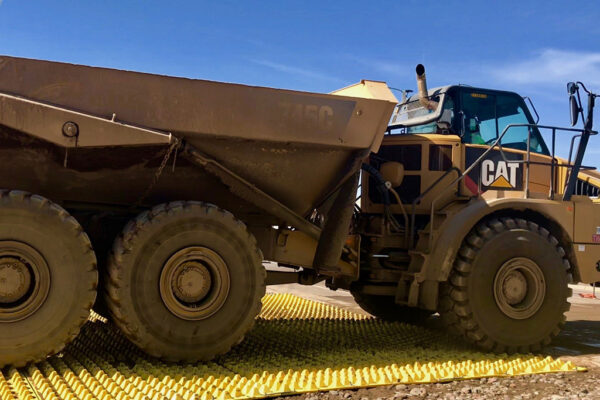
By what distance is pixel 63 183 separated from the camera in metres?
4.92

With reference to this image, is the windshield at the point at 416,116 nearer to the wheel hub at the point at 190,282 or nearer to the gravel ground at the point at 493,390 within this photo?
the gravel ground at the point at 493,390

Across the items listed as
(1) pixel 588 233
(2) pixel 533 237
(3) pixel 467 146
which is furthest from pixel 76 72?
(1) pixel 588 233

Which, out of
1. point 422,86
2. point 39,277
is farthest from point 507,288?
point 39,277

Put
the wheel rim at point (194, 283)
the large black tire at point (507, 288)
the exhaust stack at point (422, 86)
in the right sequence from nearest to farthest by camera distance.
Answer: the wheel rim at point (194, 283) → the large black tire at point (507, 288) → the exhaust stack at point (422, 86)

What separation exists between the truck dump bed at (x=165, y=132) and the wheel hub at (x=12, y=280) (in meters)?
0.73

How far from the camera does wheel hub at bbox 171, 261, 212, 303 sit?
16.0 feet

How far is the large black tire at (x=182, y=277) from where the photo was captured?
15.4 ft

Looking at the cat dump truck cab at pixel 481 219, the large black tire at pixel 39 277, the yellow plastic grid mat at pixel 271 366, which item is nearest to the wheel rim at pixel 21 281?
the large black tire at pixel 39 277

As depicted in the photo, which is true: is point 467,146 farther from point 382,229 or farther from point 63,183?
point 63,183

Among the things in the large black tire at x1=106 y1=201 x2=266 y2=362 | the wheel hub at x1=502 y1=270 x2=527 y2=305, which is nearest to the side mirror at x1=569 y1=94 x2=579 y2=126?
the wheel hub at x1=502 y1=270 x2=527 y2=305

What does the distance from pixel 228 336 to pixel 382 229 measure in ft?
6.98

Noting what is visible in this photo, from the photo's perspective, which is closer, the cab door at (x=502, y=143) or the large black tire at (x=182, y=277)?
the large black tire at (x=182, y=277)

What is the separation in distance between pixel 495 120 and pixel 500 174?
734 millimetres

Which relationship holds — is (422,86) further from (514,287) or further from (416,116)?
(514,287)
